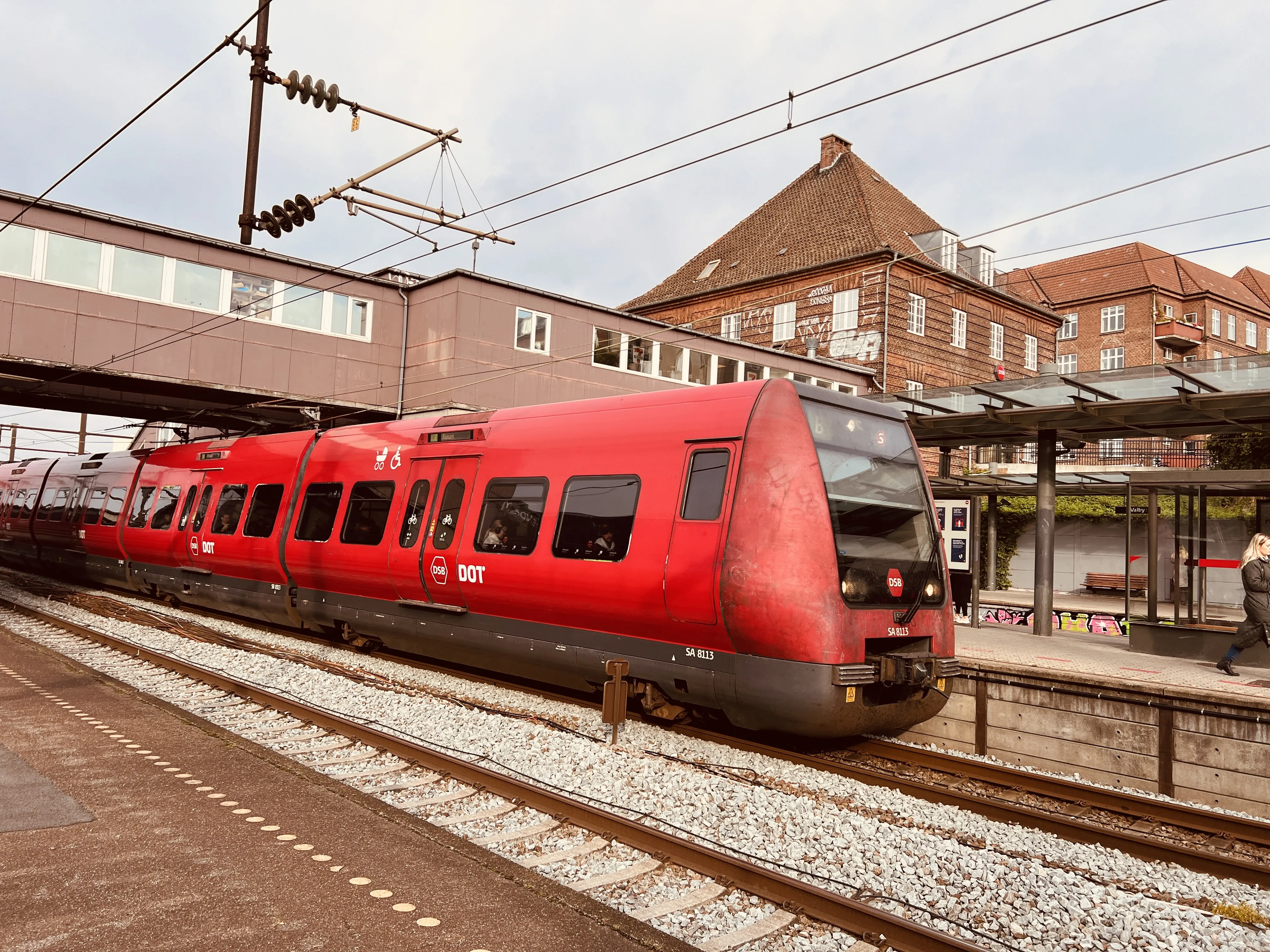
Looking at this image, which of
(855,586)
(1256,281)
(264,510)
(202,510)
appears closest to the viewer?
(855,586)

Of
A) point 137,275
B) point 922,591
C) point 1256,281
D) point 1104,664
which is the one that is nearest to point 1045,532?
point 1104,664

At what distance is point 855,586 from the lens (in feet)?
25.0

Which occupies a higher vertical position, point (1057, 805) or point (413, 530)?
point (413, 530)

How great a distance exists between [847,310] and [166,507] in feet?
79.7

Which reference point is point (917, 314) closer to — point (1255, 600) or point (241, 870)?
point (1255, 600)

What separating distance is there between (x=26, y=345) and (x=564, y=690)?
15.0 m

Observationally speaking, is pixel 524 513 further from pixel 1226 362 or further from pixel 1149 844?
pixel 1226 362

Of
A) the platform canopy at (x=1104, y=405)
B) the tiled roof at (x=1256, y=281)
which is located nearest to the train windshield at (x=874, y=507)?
the platform canopy at (x=1104, y=405)

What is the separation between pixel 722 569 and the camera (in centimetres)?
761

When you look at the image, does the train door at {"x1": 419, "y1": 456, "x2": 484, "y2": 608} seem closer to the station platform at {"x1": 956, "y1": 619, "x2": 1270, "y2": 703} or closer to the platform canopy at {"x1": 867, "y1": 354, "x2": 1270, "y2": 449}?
the station platform at {"x1": 956, "y1": 619, "x2": 1270, "y2": 703}

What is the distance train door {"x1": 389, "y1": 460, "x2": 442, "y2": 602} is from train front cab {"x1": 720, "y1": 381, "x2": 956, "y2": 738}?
4792 mm

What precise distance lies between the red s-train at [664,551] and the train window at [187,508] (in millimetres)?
4315

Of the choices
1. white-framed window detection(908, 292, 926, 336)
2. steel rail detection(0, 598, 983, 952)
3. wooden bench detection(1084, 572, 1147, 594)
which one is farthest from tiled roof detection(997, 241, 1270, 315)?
steel rail detection(0, 598, 983, 952)

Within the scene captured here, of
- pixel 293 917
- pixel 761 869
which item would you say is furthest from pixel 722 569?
pixel 293 917
